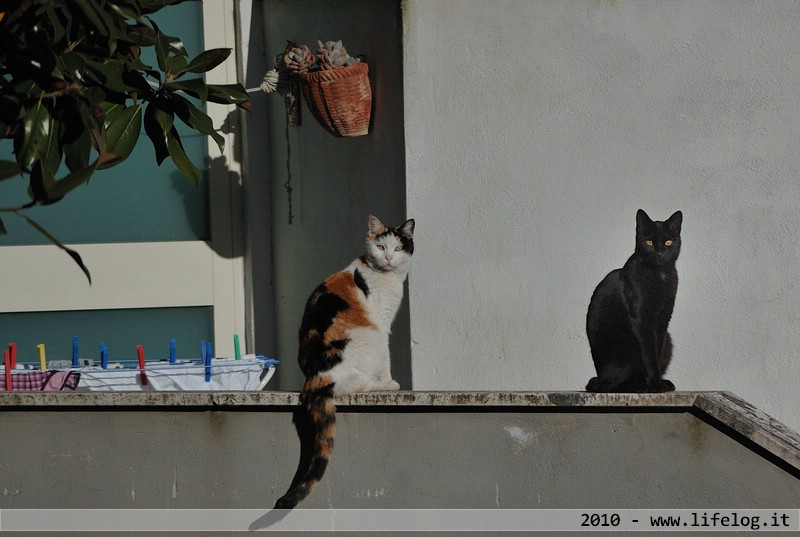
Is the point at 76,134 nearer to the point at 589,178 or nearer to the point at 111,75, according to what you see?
the point at 111,75

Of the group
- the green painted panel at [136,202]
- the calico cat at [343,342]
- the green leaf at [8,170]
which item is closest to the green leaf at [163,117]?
the green leaf at [8,170]

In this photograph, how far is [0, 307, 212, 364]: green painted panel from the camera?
18.5ft

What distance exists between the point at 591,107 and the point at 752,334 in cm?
129

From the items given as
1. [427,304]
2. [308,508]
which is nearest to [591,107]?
[427,304]

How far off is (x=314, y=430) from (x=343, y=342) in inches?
14.2

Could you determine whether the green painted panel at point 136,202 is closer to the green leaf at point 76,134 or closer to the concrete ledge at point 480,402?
the concrete ledge at point 480,402

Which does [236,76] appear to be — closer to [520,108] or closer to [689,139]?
[520,108]

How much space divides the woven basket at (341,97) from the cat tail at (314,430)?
64.3 inches

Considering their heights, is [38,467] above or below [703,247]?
below

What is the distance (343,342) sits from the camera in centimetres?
374

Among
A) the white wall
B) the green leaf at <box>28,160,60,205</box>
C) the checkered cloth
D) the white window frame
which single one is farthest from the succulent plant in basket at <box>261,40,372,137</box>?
the green leaf at <box>28,160,60,205</box>

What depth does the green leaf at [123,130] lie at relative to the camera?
2759 millimetres

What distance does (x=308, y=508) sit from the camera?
3.82m

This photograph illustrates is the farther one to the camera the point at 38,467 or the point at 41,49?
the point at 38,467
